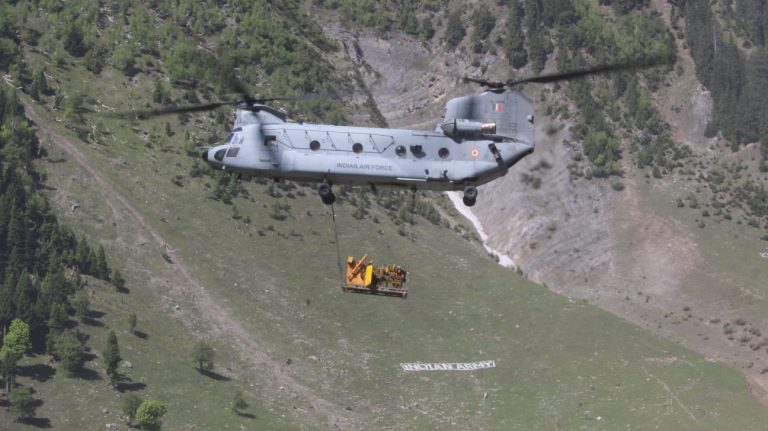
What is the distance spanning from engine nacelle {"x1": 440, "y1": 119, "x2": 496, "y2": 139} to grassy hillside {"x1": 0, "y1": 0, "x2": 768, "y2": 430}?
2298 inches

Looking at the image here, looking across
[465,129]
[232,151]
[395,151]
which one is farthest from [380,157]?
[232,151]

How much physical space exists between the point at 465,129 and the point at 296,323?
77096mm

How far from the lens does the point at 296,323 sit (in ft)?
484

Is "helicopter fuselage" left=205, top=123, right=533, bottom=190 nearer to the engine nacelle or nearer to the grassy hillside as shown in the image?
the engine nacelle

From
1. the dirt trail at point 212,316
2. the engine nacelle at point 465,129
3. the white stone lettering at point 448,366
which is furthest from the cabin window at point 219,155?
the white stone lettering at point 448,366

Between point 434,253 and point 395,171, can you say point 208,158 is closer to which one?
point 395,171

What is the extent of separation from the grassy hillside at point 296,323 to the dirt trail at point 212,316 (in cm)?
20

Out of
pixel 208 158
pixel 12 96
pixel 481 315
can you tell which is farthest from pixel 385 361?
pixel 208 158

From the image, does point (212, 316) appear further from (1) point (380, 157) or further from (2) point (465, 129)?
(2) point (465, 129)

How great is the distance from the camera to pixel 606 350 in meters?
148

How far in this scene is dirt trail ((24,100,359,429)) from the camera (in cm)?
13325

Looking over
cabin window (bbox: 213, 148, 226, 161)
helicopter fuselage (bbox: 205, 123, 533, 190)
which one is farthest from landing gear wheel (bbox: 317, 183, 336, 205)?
cabin window (bbox: 213, 148, 226, 161)

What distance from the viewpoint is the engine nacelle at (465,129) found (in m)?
72.9

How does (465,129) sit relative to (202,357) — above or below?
above
